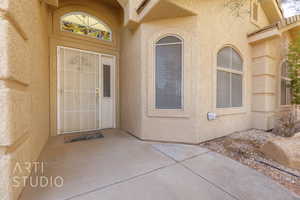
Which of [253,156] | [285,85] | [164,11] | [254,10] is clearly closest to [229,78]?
[253,156]

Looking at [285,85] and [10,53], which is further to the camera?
[285,85]

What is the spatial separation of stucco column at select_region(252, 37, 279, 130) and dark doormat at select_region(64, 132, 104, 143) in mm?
5137

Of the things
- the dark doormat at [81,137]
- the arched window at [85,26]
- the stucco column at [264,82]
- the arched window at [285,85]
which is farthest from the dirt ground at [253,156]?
the arched window at [85,26]

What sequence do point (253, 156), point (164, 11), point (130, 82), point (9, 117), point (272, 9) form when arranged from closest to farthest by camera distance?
point (9, 117) → point (253, 156) → point (164, 11) → point (130, 82) → point (272, 9)

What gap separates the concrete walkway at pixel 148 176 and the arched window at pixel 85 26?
3.29 meters

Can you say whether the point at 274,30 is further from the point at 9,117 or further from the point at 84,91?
the point at 9,117

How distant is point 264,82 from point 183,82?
319cm

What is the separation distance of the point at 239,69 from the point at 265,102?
1.44 metres

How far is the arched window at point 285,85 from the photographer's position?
505cm

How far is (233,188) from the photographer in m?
1.66

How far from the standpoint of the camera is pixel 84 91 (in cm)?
400

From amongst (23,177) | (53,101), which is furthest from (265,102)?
(53,101)

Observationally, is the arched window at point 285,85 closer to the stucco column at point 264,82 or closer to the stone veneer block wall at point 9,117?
the stucco column at point 264,82

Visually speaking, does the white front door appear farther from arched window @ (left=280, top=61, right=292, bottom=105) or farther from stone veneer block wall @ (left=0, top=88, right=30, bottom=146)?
arched window @ (left=280, top=61, right=292, bottom=105)
